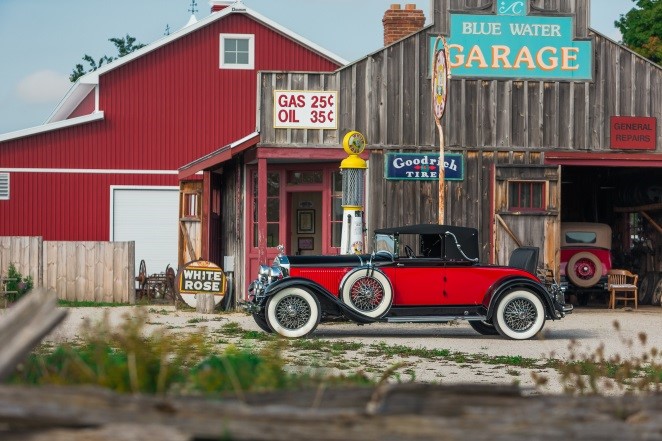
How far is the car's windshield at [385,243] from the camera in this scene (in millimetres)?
17234

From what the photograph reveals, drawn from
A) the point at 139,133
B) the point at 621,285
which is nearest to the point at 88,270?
the point at 139,133

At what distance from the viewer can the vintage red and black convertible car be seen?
1644 cm

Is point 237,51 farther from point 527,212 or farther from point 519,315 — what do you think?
point 519,315

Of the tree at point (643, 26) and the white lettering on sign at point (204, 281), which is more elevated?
the tree at point (643, 26)

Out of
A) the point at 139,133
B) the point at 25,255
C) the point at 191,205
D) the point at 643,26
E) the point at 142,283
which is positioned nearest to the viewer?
the point at 25,255

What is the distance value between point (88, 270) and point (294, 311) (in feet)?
31.6

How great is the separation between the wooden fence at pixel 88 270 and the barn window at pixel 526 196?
25.4 ft

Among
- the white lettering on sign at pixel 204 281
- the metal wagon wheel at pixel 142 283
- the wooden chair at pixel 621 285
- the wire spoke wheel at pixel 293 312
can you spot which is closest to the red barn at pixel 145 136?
the metal wagon wheel at pixel 142 283

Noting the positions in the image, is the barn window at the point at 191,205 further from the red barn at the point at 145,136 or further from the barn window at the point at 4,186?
the barn window at the point at 4,186

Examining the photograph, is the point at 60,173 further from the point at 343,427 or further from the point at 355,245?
the point at 343,427

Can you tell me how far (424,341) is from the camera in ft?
53.3

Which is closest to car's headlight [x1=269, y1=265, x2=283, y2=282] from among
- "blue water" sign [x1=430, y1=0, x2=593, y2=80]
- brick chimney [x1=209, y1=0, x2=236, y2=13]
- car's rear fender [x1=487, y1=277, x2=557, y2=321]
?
car's rear fender [x1=487, y1=277, x2=557, y2=321]

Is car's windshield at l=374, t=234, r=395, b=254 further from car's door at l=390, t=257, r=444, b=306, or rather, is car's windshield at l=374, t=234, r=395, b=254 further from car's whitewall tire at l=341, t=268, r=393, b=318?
car's whitewall tire at l=341, t=268, r=393, b=318

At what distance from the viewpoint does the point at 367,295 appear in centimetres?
1647
